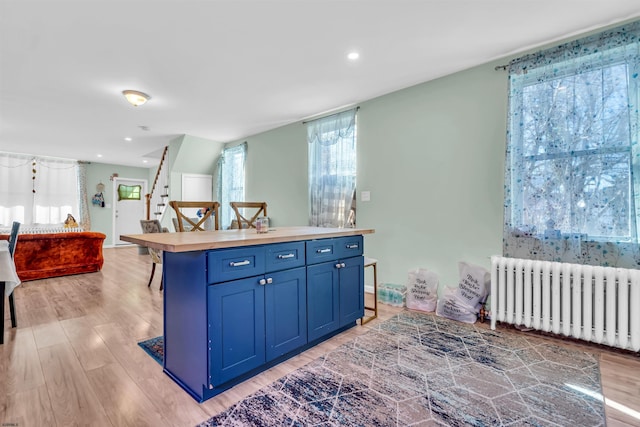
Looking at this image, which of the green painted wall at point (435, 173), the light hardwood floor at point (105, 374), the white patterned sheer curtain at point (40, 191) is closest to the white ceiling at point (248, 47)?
the green painted wall at point (435, 173)

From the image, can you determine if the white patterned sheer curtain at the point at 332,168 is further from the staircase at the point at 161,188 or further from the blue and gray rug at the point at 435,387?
the staircase at the point at 161,188

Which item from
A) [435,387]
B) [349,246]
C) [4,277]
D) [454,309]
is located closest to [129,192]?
[4,277]

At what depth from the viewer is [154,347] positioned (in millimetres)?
2244

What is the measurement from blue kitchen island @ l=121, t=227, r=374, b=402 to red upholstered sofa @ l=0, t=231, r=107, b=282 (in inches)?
157

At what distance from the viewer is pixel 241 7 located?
2.07 meters

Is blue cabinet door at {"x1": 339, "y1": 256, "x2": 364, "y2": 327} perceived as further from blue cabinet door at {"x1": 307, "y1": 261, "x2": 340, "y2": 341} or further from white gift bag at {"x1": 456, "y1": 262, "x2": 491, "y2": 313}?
white gift bag at {"x1": 456, "y1": 262, "x2": 491, "y2": 313}

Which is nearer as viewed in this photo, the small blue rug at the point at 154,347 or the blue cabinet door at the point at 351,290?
the small blue rug at the point at 154,347

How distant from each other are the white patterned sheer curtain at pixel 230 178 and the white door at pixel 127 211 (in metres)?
4.18

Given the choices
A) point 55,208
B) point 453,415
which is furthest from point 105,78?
point 55,208

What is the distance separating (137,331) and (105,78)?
265cm

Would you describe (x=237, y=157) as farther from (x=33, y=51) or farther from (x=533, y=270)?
(x=533, y=270)

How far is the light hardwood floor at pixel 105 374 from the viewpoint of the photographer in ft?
4.91

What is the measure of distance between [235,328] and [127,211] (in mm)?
8827

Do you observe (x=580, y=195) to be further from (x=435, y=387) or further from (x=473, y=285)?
(x=435, y=387)
